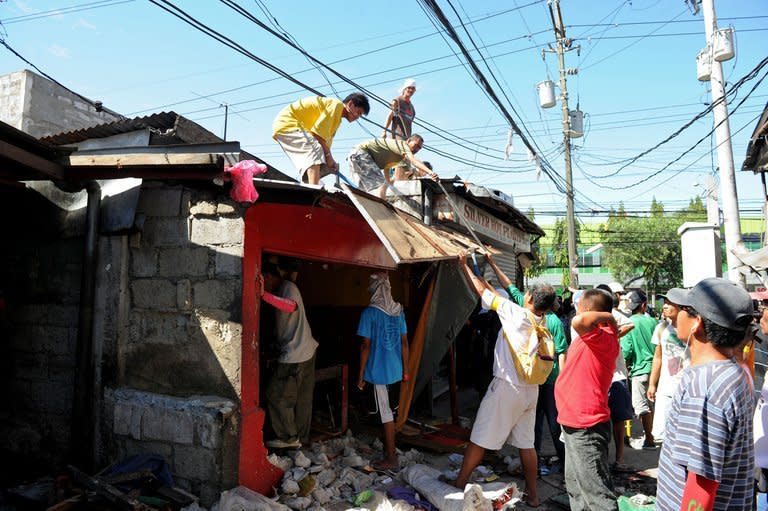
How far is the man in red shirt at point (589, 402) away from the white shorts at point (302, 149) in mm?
3174

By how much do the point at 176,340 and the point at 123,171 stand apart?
4.72 ft

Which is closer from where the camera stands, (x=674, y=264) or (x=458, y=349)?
(x=458, y=349)

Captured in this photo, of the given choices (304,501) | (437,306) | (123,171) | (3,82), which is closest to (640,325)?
(437,306)

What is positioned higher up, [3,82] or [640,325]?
[3,82]

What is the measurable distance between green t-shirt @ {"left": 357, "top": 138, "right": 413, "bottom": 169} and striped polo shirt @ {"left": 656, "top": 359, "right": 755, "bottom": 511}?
5.52 m

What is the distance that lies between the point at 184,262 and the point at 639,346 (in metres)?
5.44

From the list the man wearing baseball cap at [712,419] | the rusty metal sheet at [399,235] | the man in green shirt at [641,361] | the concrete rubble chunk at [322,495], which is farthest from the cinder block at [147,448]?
the man in green shirt at [641,361]

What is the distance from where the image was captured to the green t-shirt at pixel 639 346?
246 inches

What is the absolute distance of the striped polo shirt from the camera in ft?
6.39

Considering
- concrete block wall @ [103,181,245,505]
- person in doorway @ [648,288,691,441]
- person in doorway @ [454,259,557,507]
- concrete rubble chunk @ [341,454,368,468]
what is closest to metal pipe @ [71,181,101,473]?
concrete block wall @ [103,181,245,505]

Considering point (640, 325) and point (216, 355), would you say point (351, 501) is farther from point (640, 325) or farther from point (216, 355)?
point (640, 325)

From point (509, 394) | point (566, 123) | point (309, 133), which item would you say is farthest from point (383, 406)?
point (566, 123)

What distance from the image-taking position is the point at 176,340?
423cm

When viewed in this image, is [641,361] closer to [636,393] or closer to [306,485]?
[636,393]
